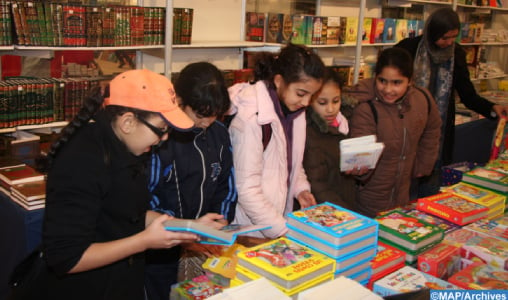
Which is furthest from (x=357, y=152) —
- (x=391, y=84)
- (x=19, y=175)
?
(x=19, y=175)

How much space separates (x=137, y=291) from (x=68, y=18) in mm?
2097

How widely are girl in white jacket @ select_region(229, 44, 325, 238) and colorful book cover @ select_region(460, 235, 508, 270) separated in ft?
2.40

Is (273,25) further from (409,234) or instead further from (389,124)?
(409,234)

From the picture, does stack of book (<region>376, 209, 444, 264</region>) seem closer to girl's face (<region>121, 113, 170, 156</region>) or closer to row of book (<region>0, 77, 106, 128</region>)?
girl's face (<region>121, 113, 170, 156</region>)

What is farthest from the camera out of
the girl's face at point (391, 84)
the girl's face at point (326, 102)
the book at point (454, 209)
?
the girl's face at point (391, 84)

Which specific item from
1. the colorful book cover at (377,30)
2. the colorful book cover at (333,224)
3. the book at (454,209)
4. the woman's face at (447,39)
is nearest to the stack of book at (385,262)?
the colorful book cover at (333,224)

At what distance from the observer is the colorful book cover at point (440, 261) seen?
1.70m

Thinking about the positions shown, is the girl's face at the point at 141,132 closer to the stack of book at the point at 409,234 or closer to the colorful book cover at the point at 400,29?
the stack of book at the point at 409,234

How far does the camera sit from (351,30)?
16.4 feet

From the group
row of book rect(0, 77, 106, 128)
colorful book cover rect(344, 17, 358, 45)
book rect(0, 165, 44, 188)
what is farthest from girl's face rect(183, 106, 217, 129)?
colorful book cover rect(344, 17, 358, 45)

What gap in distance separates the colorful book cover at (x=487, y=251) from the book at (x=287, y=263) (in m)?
0.68

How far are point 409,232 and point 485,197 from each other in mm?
688

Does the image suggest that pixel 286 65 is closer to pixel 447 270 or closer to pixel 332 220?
pixel 332 220

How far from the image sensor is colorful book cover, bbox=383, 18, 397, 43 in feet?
17.3
